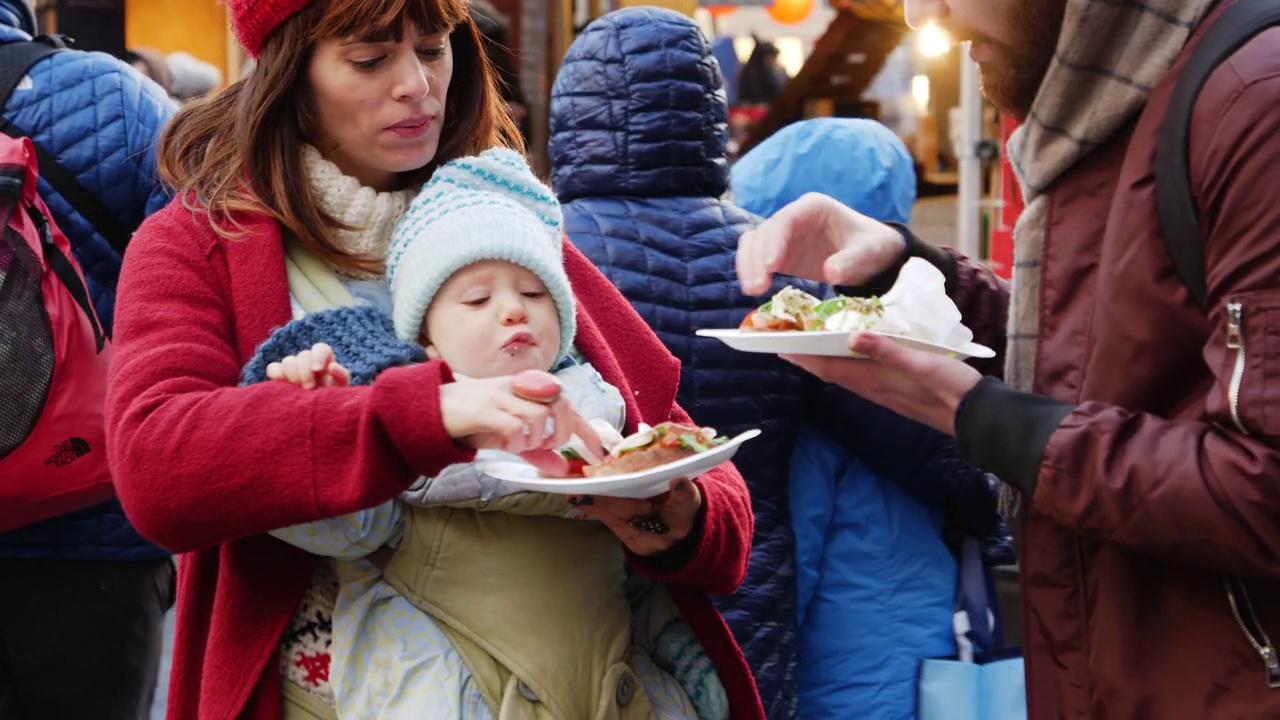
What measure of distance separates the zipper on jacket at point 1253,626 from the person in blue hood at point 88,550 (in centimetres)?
213

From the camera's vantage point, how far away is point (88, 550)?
9.50ft

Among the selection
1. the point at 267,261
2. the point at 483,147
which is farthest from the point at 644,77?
the point at 267,261

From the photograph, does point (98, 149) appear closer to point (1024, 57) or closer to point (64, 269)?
point (64, 269)

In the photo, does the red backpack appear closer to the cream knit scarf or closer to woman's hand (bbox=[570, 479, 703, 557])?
the cream knit scarf

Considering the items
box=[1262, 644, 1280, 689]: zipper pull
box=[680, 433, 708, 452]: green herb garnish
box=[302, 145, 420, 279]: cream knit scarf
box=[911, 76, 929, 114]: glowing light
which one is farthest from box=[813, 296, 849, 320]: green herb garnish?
box=[911, 76, 929, 114]: glowing light

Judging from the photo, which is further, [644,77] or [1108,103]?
[644,77]

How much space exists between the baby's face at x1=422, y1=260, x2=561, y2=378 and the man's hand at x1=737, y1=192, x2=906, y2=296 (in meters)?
0.51

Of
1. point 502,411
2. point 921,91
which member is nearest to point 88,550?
point 502,411

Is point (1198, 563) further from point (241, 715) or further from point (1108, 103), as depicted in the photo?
point (241, 715)

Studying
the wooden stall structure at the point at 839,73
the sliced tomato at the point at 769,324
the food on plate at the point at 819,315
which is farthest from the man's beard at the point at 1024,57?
A: the wooden stall structure at the point at 839,73

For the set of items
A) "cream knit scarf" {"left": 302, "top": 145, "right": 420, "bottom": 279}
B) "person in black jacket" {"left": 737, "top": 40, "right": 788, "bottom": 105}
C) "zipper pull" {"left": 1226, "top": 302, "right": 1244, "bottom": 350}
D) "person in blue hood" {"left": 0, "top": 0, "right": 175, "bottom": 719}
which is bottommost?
"person in black jacket" {"left": 737, "top": 40, "right": 788, "bottom": 105}

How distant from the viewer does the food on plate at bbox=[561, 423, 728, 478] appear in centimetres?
187

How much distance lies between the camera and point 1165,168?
181 centimetres

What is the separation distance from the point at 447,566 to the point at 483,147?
0.80 metres
